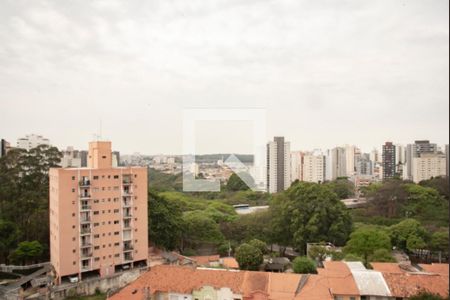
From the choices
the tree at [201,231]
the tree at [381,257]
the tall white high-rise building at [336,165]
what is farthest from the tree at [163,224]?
the tall white high-rise building at [336,165]

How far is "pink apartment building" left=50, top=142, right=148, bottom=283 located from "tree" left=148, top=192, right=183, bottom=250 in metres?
0.65

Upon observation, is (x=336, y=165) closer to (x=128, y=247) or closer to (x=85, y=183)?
(x=128, y=247)

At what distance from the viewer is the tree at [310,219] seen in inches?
294

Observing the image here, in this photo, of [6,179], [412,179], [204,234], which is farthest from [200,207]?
[412,179]

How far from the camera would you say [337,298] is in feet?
14.1

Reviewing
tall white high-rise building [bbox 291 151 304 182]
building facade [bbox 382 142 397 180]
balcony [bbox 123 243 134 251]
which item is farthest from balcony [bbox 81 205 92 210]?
building facade [bbox 382 142 397 180]

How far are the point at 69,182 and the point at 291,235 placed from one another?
14.8ft

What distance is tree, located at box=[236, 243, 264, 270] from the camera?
5723 millimetres

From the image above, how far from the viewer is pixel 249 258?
18.7 ft

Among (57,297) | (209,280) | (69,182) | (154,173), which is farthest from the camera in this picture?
(154,173)

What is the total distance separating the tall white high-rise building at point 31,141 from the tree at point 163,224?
230 centimetres

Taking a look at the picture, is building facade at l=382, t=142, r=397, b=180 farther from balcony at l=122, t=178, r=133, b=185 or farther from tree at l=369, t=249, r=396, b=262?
balcony at l=122, t=178, r=133, b=185

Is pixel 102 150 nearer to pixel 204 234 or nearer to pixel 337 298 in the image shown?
pixel 204 234

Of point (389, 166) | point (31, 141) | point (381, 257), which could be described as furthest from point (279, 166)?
point (389, 166)
